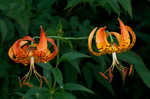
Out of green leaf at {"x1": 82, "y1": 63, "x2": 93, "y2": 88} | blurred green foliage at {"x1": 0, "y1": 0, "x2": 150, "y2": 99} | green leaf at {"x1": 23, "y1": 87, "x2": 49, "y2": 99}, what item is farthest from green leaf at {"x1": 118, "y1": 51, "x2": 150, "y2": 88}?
green leaf at {"x1": 23, "y1": 87, "x2": 49, "y2": 99}

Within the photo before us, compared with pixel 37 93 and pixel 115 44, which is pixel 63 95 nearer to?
pixel 37 93

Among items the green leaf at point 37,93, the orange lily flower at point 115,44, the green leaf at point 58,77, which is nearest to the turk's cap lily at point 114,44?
the orange lily flower at point 115,44

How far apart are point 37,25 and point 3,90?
0.42 metres

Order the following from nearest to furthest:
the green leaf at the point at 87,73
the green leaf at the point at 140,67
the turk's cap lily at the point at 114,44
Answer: the turk's cap lily at the point at 114,44 < the green leaf at the point at 140,67 < the green leaf at the point at 87,73

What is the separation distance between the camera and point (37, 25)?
1370mm

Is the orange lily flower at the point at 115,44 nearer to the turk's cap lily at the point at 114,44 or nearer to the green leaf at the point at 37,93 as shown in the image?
the turk's cap lily at the point at 114,44

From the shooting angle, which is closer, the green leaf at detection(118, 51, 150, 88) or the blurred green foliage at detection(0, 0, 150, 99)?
the blurred green foliage at detection(0, 0, 150, 99)

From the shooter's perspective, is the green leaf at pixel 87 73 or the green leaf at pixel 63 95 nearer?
the green leaf at pixel 63 95

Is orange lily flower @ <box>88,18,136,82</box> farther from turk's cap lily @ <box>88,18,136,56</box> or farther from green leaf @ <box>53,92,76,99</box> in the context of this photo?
green leaf @ <box>53,92,76,99</box>

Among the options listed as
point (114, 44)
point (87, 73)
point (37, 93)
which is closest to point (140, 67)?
point (114, 44)

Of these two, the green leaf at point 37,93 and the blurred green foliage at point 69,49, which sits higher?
the blurred green foliage at point 69,49

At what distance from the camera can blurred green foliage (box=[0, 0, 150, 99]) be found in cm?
111

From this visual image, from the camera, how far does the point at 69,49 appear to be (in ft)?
4.49

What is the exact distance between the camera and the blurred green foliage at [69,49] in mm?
1106
